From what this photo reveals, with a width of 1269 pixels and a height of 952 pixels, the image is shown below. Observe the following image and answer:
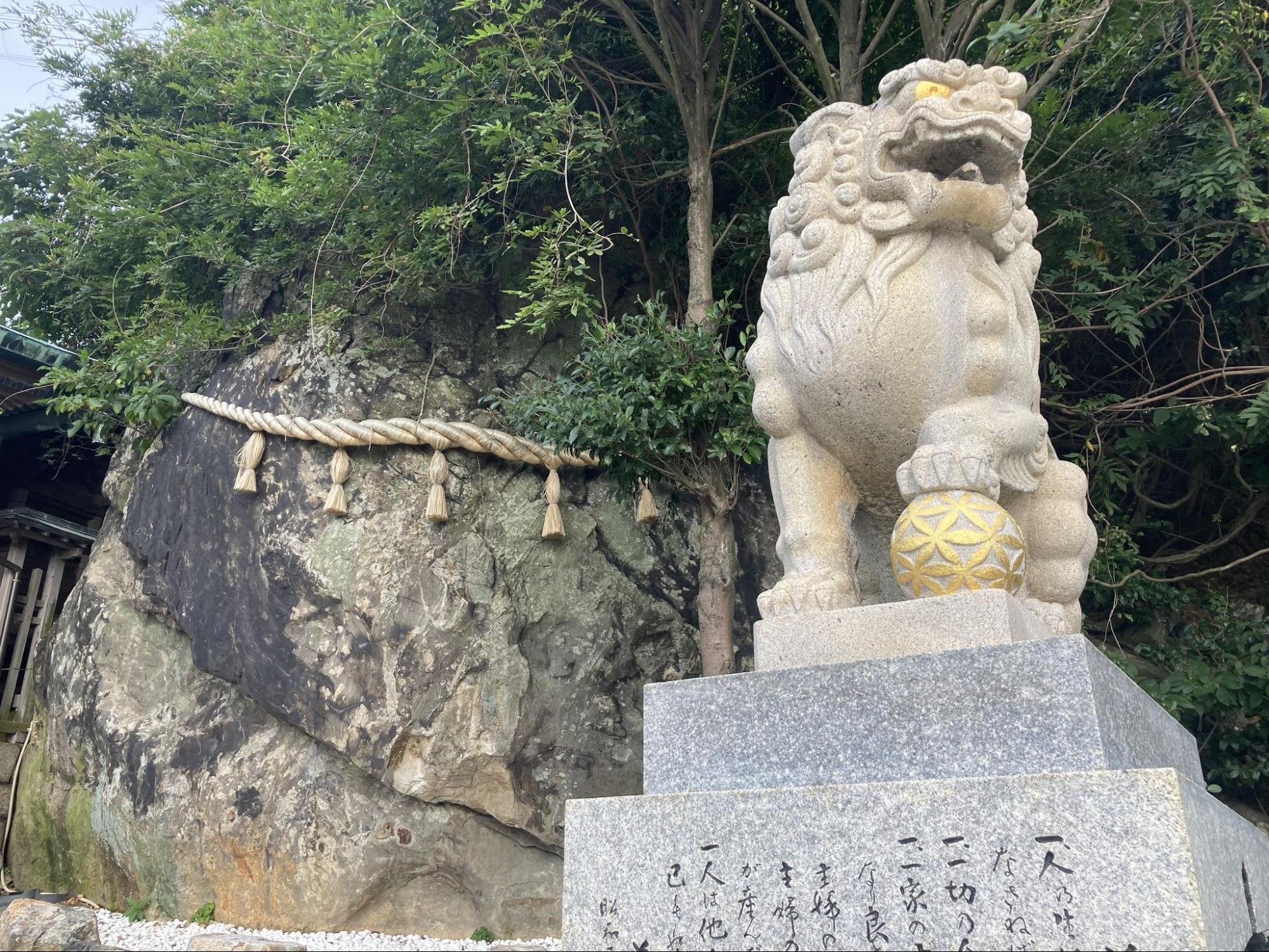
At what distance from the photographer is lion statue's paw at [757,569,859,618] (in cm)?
211

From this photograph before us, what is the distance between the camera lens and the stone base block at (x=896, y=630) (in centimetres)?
185

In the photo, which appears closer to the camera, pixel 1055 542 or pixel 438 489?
pixel 1055 542

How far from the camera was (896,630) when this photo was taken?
Answer: 6.31ft

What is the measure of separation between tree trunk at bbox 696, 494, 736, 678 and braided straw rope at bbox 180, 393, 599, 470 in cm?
82

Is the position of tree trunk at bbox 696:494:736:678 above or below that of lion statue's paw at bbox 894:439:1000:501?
above

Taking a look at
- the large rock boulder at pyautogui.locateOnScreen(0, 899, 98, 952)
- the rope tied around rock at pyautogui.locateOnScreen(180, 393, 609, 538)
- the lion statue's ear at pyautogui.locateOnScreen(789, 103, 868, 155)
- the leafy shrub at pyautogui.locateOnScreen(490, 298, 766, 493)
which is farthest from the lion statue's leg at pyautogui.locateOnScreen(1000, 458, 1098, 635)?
the large rock boulder at pyautogui.locateOnScreen(0, 899, 98, 952)

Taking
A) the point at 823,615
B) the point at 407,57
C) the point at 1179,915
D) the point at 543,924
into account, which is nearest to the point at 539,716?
the point at 543,924

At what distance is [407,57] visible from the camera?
451 centimetres

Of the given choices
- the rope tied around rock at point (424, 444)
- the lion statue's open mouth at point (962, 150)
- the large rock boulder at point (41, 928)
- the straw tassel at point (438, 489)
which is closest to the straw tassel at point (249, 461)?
the rope tied around rock at point (424, 444)

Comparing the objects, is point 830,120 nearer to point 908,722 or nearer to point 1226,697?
point 908,722

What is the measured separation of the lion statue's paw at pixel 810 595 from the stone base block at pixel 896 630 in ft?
0.13

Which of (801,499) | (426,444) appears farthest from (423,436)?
(801,499)

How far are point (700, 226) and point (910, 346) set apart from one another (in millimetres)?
2427

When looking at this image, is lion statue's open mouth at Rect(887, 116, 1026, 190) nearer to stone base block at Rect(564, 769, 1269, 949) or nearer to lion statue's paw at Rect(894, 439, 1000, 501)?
lion statue's paw at Rect(894, 439, 1000, 501)
